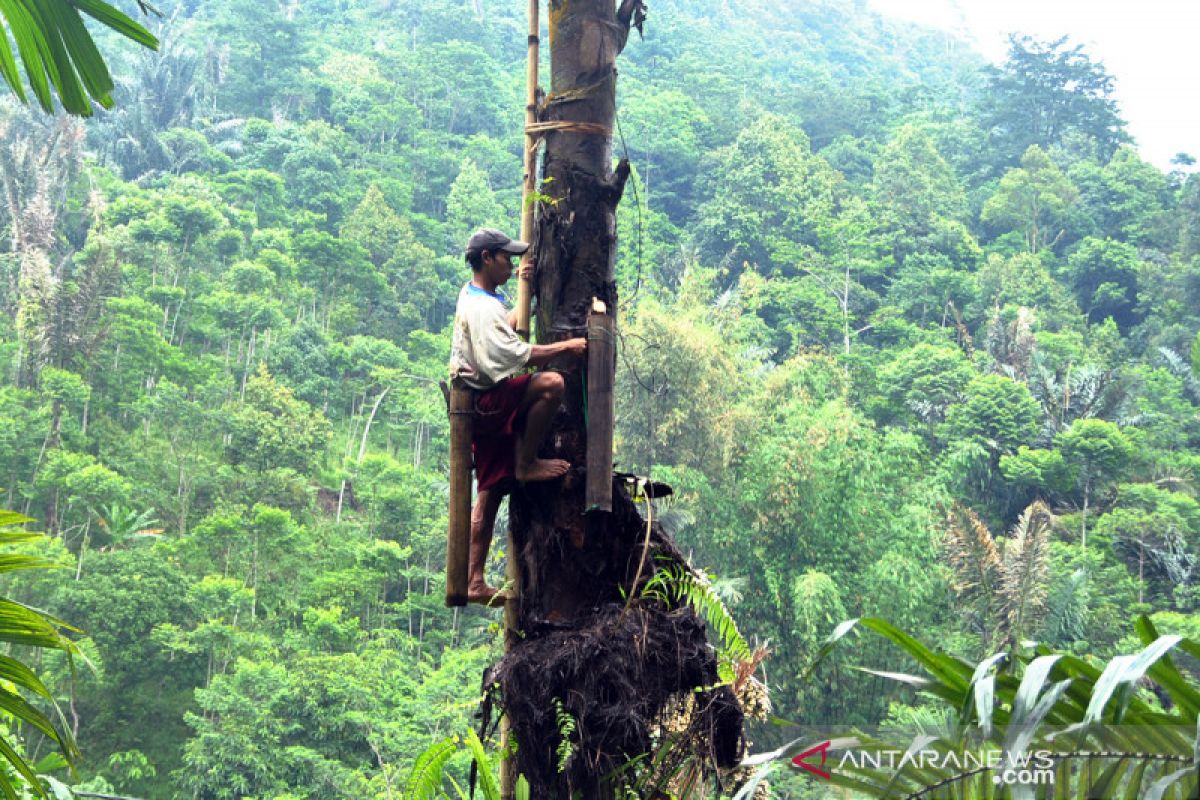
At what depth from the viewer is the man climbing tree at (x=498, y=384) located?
314 centimetres

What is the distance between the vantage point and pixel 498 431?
3213mm

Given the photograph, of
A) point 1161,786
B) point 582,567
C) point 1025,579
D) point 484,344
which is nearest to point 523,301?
point 484,344

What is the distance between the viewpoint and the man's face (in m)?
3.33

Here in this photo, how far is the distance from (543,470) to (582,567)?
0.25 metres

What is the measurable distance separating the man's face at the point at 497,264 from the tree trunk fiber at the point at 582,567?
106 mm

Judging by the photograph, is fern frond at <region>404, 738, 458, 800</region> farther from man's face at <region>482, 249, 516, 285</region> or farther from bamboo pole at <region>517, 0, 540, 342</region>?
man's face at <region>482, 249, 516, 285</region>

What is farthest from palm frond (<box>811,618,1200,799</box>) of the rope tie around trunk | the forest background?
the forest background

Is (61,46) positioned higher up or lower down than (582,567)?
higher up

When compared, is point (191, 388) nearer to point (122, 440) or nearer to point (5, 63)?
point (122, 440)

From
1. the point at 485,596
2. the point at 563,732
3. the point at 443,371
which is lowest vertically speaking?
the point at 563,732

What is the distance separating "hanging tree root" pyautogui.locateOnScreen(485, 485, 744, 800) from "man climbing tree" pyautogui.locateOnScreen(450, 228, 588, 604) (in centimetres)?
13

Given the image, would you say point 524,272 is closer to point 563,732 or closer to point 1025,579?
point 563,732

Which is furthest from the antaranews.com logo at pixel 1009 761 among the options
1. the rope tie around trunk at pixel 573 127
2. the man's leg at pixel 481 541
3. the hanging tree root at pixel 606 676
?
the rope tie around trunk at pixel 573 127

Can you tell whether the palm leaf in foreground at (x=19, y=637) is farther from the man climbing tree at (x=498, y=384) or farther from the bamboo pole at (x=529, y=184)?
the bamboo pole at (x=529, y=184)
